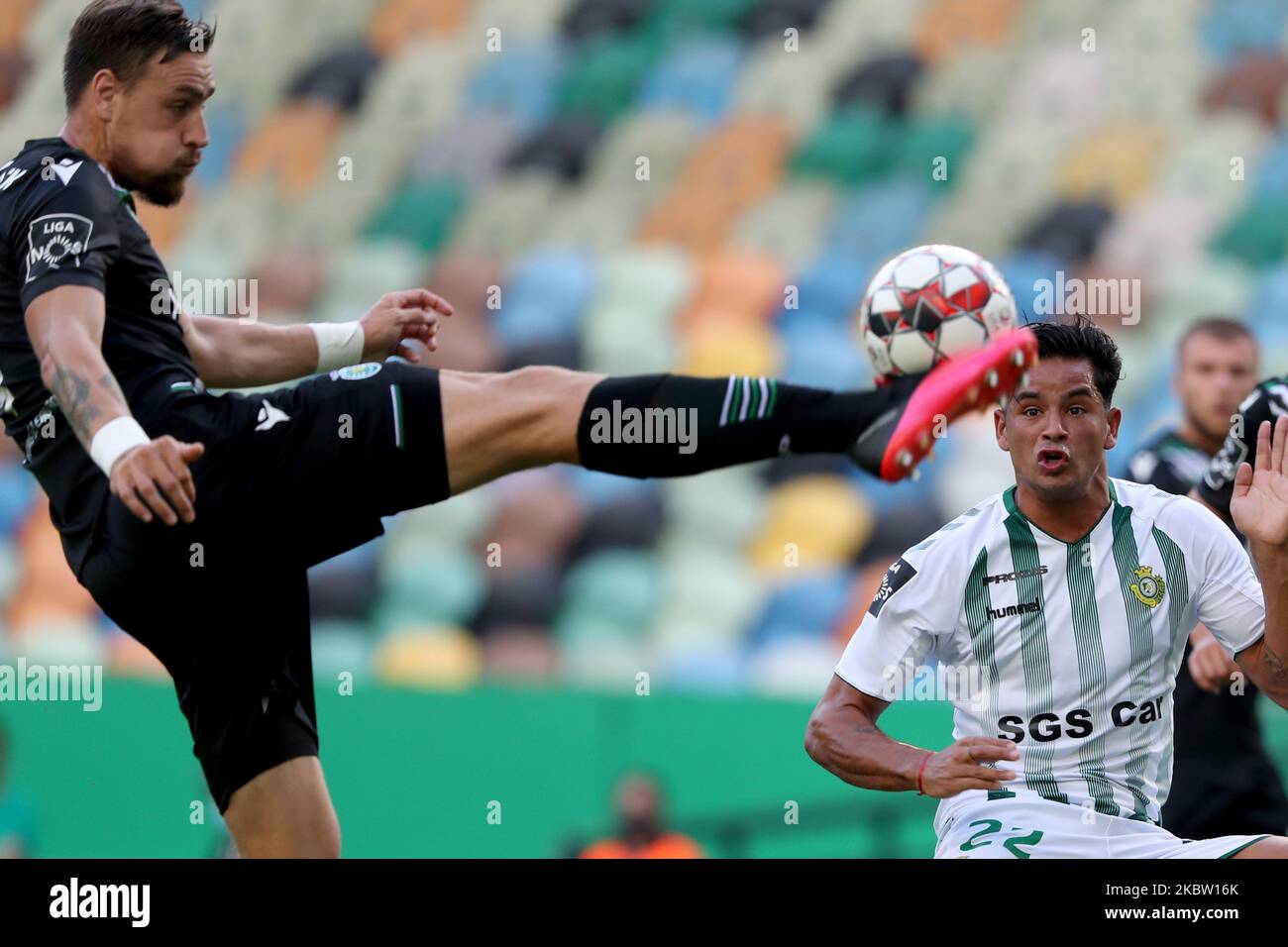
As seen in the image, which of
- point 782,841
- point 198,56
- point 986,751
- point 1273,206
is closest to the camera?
point 986,751

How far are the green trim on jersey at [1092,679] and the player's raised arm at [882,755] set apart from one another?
338mm

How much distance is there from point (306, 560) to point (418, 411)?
1.62 feet

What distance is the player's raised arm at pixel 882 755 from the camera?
4.17 meters

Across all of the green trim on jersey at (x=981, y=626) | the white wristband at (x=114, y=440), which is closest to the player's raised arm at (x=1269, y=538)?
the green trim on jersey at (x=981, y=626)

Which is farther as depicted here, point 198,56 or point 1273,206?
point 1273,206

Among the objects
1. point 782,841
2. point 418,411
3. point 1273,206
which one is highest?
point 1273,206

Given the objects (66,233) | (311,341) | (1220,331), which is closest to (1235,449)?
(1220,331)

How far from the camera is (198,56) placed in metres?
4.90

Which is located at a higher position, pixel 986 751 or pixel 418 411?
pixel 418 411

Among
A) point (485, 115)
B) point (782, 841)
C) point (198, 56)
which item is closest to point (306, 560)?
point (198, 56)

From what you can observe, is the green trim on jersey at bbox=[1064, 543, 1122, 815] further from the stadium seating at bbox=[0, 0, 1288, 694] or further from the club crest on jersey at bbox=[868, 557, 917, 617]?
the stadium seating at bbox=[0, 0, 1288, 694]

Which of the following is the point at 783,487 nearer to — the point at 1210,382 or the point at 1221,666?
the point at 1210,382

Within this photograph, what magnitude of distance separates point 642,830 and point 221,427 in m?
4.37

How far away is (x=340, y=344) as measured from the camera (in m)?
5.30
